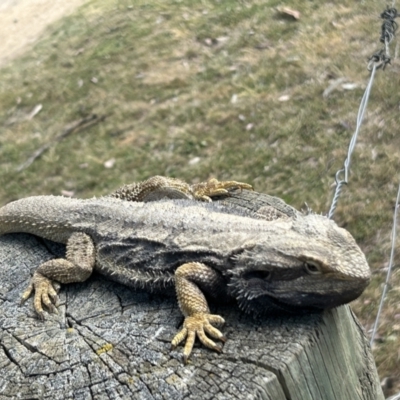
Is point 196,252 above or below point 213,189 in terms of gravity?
above

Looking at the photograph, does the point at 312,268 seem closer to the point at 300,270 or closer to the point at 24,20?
the point at 300,270

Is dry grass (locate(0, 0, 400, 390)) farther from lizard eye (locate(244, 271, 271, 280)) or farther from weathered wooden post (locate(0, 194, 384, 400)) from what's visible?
lizard eye (locate(244, 271, 271, 280))

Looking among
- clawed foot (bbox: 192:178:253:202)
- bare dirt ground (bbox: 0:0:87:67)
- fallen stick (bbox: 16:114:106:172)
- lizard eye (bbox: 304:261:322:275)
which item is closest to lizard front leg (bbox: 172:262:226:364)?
lizard eye (bbox: 304:261:322:275)

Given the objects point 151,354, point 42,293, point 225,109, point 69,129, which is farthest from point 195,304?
point 69,129

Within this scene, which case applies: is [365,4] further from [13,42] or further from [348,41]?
[13,42]

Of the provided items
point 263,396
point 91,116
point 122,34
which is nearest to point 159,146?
point 91,116
